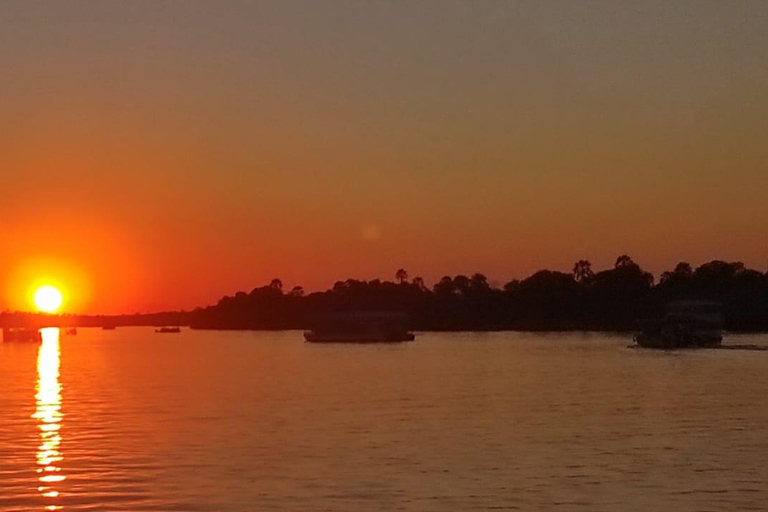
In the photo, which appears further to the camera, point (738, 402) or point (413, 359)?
point (413, 359)

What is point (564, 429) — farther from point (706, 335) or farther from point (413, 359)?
point (706, 335)

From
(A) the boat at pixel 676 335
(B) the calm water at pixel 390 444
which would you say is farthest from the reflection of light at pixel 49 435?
(A) the boat at pixel 676 335

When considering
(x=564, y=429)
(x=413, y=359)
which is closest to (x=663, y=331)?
A: (x=413, y=359)

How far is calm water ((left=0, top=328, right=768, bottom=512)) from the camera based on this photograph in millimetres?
36312

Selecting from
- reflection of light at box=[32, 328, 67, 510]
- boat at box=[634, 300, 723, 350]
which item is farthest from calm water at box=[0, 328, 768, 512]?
boat at box=[634, 300, 723, 350]

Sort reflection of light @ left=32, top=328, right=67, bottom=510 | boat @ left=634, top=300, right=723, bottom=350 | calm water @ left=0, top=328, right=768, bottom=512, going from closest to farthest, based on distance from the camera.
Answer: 1. calm water @ left=0, top=328, right=768, bottom=512
2. reflection of light @ left=32, top=328, right=67, bottom=510
3. boat @ left=634, top=300, right=723, bottom=350

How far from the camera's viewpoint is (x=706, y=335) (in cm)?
17738

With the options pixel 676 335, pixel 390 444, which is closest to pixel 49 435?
pixel 390 444

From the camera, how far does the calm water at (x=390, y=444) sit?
36.3m

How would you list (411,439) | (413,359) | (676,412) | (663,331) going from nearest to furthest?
(411,439)
(676,412)
(413,359)
(663,331)

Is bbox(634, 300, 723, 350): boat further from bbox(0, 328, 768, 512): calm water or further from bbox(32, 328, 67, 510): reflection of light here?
bbox(32, 328, 67, 510): reflection of light

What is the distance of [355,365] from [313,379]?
3037cm

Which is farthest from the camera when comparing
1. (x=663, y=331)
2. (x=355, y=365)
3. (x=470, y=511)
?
(x=663, y=331)

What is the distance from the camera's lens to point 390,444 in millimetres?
49844
